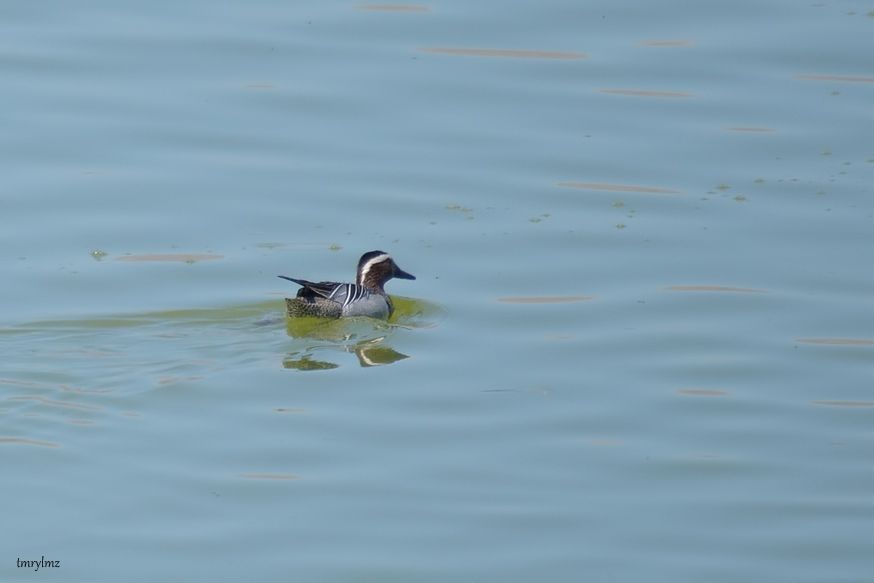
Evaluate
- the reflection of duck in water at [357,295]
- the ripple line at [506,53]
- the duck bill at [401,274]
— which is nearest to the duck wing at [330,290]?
the reflection of duck in water at [357,295]

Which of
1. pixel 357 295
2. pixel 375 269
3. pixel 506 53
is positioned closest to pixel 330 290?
pixel 357 295

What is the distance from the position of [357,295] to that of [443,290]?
66 cm

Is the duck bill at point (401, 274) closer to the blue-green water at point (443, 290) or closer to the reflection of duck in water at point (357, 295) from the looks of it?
the reflection of duck in water at point (357, 295)

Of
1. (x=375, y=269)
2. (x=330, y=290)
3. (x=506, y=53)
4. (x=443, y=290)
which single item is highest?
(x=506, y=53)

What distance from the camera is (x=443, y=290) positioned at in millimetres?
12883

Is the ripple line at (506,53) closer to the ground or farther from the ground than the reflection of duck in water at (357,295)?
farther from the ground

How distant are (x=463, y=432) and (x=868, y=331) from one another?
3381 millimetres

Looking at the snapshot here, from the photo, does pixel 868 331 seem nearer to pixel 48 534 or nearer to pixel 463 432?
pixel 463 432

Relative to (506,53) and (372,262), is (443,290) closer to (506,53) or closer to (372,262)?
(372,262)

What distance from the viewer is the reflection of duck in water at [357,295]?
12547mm

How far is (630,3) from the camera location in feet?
60.3

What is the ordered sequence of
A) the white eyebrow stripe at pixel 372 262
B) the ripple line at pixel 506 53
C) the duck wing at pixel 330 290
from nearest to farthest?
the duck wing at pixel 330 290
the white eyebrow stripe at pixel 372 262
the ripple line at pixel 506 53

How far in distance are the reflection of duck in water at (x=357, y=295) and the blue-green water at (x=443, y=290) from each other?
0.14 meters

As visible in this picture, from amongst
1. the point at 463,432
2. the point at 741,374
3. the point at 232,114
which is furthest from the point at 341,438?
the point at 232,114
